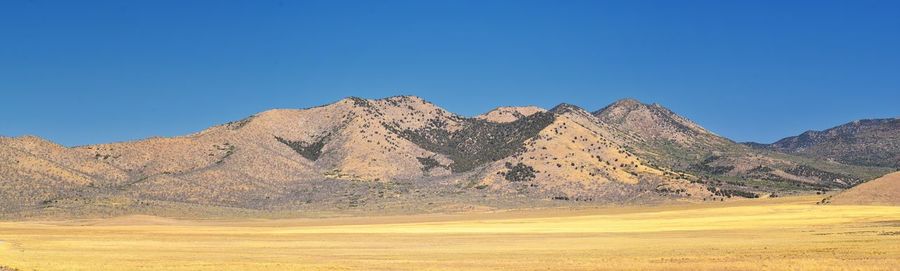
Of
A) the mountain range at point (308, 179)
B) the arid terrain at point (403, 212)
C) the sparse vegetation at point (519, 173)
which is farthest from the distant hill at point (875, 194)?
the sparse vegetation at point (519, 173)

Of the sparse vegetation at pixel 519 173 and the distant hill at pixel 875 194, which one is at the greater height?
the sparse vegetation at pixel 519 173

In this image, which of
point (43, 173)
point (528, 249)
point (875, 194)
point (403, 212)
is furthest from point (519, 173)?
point (528, 249)

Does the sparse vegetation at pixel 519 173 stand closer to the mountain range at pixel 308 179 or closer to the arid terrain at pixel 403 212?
the mountain range at pixel 308 179

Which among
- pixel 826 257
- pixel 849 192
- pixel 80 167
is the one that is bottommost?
pixel 826 257

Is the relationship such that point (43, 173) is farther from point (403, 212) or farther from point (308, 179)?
point (403, 212)

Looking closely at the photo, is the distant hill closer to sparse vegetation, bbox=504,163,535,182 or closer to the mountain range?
the mountain range

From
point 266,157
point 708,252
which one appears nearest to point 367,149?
point 266,157

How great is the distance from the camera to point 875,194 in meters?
125

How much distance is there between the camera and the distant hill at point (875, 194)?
121050 millimetres

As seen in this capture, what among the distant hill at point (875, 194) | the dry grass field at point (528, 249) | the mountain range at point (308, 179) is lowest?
the dry grass field at point (528, 249)

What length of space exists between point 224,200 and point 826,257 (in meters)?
125

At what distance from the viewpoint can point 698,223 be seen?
89.7 metres

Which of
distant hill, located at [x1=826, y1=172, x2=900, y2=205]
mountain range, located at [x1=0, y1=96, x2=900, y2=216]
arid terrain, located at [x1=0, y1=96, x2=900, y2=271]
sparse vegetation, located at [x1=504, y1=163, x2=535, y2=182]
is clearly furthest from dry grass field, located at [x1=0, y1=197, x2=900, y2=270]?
sparse vegetation, located at [x1=504, y1=163, x2=535, y2=182]

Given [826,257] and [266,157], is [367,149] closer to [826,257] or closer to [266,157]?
[266,157]
